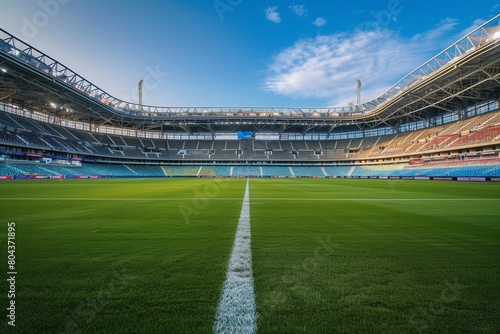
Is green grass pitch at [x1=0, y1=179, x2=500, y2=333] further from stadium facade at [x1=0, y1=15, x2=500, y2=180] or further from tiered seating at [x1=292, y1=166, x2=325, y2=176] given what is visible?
tiered seating at [x1=292, y1=166, x2=325, y2=176]

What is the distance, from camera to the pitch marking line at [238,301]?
1405mm

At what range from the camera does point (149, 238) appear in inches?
135

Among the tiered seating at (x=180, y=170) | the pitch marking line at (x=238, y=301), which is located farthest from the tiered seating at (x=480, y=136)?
the tiered seating at (x=180, y=170)

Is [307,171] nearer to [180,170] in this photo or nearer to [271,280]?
[180,170]

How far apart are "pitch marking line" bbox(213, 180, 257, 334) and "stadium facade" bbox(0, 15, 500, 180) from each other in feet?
106

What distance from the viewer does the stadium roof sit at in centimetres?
2533

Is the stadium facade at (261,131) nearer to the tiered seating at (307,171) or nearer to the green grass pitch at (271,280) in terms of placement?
the tiered seating at (307,171)

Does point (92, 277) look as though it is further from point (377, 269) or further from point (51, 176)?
point (51, 176)

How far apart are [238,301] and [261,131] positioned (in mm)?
69545

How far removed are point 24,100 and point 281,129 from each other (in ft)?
185

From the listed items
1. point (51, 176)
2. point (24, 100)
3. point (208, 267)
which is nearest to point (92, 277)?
point (208, 267)

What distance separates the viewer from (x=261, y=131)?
70.1m

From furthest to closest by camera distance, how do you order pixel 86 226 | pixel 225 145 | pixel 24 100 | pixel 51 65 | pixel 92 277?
1. pixel 225 145
2. pixel 24 100
3. pixel 51 65
4. pixel 86 226
5. pixel 92 277

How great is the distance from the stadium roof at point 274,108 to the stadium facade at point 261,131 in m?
0.17
